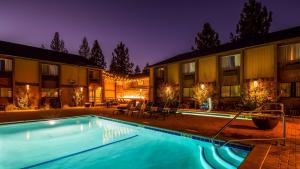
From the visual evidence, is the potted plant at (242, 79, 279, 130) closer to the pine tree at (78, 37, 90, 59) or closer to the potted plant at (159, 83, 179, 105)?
the potted plant at (159, 83, 179, 105)

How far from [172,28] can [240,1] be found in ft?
35.0

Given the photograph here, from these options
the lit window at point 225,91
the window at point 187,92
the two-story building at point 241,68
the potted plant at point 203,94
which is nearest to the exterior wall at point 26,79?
the two-story building at point 241,68

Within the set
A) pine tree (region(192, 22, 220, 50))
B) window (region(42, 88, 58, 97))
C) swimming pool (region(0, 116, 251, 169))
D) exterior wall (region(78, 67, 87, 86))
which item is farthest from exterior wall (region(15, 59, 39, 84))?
pine tree (region(192, 22, 220, 50))

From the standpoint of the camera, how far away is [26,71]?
67.9 feet

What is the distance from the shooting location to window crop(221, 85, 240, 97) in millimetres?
18572

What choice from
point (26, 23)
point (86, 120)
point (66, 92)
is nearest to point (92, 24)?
point (26, 23)

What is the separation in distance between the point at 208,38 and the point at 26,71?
2773 cm

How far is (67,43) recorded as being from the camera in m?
48.6

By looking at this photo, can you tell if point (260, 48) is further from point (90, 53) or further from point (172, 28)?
point (90, 53)

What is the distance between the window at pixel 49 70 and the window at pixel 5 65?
125 inches

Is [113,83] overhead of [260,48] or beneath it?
beneath

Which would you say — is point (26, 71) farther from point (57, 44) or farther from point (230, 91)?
point (57, 44)

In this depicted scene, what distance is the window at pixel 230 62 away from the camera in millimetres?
18911

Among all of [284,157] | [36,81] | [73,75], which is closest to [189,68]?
[73,75]
